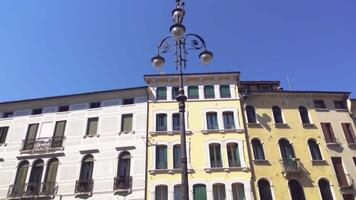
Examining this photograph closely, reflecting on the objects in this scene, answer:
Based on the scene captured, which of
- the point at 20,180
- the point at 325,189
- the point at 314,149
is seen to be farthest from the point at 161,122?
the point at 325,189

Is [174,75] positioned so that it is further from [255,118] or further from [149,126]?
[255,118]

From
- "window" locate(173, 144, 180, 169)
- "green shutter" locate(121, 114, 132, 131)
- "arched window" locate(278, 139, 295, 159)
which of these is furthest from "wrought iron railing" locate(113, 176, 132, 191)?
"arched window" locate(278, 139, 295, 159)

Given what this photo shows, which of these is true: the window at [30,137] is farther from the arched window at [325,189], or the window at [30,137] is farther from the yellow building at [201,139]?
the arched window at [325,189]

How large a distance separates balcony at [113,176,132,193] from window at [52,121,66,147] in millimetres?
6155

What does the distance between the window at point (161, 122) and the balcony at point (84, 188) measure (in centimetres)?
663

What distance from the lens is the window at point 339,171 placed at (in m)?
23.5

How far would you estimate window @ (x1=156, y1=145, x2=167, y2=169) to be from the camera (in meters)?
23.8

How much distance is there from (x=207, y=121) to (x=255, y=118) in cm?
412

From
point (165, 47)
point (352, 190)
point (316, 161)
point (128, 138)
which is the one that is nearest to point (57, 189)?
point (128, 138)

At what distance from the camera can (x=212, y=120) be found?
26.0m

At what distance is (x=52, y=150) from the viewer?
25.0 metres

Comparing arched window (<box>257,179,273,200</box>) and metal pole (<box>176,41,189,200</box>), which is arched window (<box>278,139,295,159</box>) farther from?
metal pole (<box>176,41,189,200</box>)

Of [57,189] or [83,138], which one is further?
[83,138]

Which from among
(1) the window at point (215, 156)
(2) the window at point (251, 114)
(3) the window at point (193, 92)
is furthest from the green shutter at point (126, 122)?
(2) the window at point (251, 114)
